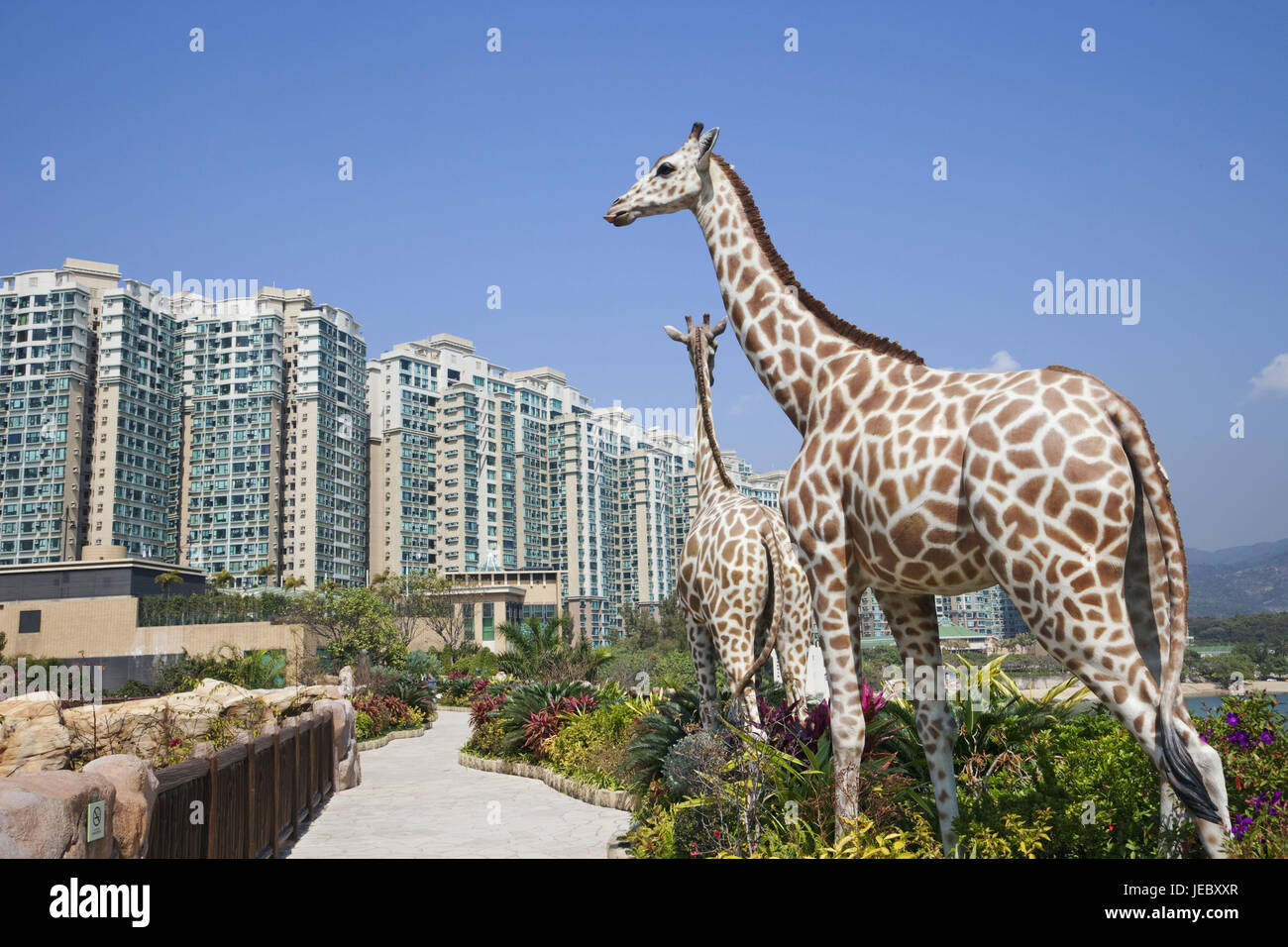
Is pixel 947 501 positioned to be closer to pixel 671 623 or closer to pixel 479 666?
pixel 479 666

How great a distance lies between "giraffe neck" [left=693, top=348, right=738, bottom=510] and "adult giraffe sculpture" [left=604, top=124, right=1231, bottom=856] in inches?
124

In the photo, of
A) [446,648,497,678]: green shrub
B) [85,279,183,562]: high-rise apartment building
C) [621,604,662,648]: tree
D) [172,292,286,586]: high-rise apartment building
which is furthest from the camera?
[172,292,286,586]: high-rise apartment building

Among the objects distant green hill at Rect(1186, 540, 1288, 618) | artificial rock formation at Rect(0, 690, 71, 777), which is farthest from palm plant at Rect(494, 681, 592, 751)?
distant green hill at Rect(1186, 540, 1288, 618)

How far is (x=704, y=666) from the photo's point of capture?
9523 millimetres

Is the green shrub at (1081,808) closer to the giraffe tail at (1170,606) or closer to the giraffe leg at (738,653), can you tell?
the giraffe tail at (1170,606)

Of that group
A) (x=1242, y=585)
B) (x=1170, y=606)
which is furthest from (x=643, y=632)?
(x=1242, y=585)

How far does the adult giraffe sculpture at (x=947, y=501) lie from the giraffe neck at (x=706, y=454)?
3160 millimetres

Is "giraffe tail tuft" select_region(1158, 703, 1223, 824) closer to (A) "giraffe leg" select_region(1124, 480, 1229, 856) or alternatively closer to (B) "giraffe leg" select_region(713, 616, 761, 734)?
(A) "giraffe leg" select_region(1124, 480, 1229, 856)

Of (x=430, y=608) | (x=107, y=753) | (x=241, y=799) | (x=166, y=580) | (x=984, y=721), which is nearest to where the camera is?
(x=241, y=799)

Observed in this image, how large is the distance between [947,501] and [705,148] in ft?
10.3

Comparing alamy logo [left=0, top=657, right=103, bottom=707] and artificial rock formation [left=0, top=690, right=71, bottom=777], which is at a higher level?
artificial rock formation [left=0, top=690, right=71, bottom=777]

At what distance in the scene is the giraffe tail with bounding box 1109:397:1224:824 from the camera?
160 inches
